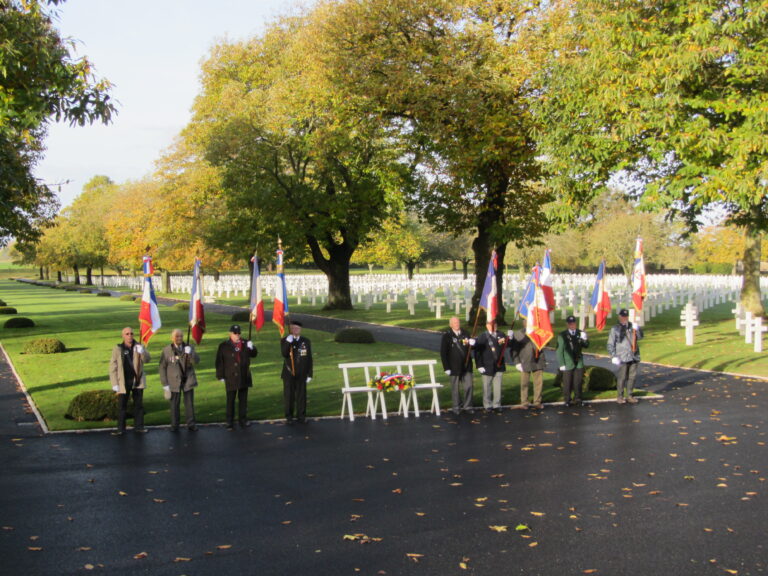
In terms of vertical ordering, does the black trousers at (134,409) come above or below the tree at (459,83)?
below

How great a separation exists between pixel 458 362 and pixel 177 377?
17.3 ft

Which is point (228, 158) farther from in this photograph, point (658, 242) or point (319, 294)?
point (658, 242)

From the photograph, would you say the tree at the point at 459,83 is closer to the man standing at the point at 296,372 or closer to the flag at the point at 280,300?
the flag at the point at 280,300

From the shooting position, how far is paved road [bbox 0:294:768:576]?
23.6 ft

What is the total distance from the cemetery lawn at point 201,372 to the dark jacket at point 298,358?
1126mm

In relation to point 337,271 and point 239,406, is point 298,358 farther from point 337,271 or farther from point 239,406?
point 337,271

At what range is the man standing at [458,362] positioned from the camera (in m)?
15.1

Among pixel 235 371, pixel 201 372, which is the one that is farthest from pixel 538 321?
pixel 201 372

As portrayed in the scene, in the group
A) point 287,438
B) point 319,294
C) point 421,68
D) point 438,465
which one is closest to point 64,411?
point 287,438

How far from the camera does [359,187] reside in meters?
39.8

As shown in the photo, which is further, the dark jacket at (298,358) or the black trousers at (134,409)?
the dark jacket at (298,358)

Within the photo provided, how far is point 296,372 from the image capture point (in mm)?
14188

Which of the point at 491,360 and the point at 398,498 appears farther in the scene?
the point at 491,360

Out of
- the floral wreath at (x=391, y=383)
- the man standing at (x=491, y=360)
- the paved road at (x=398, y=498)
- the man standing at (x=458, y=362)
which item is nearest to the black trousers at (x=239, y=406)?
the paved road at (x=398, y=498)
